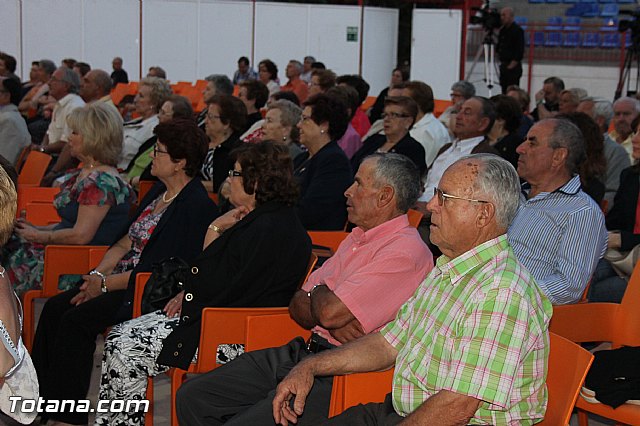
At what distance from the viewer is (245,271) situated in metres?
3.30

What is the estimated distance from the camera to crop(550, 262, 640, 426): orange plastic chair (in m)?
3.13

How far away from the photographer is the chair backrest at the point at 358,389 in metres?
2.65

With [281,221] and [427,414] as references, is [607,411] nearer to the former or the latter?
[427,414]

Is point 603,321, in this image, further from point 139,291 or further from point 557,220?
point 139,291

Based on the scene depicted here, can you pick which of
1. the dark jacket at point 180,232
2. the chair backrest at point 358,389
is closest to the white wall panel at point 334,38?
the dark jacket at point 180,232

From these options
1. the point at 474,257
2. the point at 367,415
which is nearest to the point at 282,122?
the point at 367,415

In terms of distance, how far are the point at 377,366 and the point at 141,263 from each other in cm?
155

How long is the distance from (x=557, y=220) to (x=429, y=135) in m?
3.47

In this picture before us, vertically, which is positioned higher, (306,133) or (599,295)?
(306,133)

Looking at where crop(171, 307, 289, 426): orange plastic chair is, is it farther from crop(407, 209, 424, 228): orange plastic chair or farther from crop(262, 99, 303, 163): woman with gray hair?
crop(262, 99, 303, 163): woman with gray hair

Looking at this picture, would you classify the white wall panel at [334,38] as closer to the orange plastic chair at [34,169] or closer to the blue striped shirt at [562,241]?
the orange plastic chair at [34,169]

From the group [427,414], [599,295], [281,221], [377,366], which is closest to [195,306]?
[281,221]

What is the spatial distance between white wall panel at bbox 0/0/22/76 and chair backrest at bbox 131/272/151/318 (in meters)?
6.19

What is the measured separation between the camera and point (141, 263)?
3.88 meters
